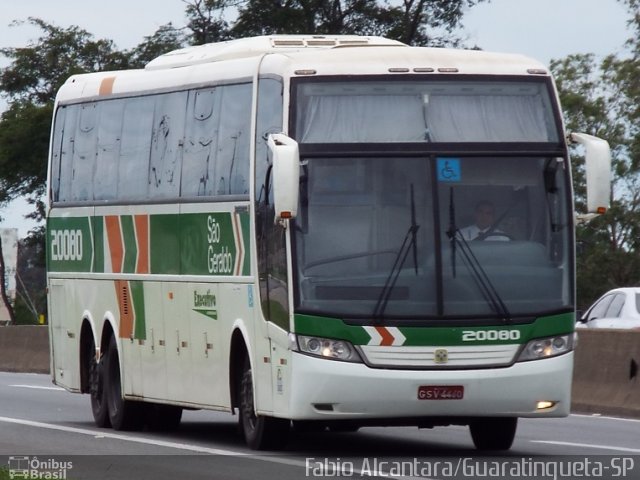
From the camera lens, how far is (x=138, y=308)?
19109mm

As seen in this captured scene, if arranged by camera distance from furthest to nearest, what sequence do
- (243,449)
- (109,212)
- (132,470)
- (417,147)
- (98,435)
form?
1. (109,212)
2. (98,435)
3. (243,449)
4. (417,147)
5. (132,470)

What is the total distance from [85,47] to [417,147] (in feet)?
175

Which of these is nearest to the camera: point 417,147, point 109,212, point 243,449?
point 417,147

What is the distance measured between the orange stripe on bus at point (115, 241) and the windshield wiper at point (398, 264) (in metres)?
5.38

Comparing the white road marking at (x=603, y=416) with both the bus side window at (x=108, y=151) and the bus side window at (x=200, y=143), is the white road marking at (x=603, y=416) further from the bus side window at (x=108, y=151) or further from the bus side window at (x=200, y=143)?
the bus side window at (x=200, y=143)

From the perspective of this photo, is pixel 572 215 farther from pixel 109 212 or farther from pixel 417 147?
pixel 109 212

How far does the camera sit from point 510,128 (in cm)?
1543

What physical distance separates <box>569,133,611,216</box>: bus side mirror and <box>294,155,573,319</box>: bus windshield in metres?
0.30

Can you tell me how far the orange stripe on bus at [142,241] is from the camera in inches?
740

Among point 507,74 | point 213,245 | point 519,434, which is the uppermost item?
point 507,74

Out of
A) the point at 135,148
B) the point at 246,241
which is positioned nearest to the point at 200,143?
the point at 246,241

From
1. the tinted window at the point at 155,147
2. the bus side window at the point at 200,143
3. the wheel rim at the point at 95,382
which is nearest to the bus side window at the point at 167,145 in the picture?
the tinted window at the point at 155,147

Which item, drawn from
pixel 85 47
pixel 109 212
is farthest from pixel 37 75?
pixel 109 212

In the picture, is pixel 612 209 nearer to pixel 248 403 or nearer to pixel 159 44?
pixel 159 44
